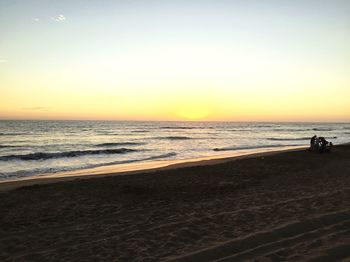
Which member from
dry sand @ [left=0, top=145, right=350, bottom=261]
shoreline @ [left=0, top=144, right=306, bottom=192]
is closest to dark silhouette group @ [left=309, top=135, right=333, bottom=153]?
shoreline @ [left=0, top=144, right=306, bottom=192]

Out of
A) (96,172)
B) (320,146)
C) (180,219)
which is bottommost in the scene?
(96,172)

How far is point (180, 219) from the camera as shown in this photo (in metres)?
7.57

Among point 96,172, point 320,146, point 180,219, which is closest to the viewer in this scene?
point 180,219

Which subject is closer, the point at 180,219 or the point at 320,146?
the point at 180,219

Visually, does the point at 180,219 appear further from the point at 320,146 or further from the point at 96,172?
the point at 320,146

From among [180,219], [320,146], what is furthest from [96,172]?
[320,146]

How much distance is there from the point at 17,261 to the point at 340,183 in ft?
33.4

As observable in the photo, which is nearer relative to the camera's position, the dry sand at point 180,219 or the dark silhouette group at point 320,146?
the dry sand at point 180,219

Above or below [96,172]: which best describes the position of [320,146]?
above

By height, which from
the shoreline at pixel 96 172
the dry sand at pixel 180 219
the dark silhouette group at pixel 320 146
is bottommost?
the shoreline at pixel 96 172

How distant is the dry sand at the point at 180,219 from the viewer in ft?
18.3

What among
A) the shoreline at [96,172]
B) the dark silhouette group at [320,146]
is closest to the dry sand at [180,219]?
the shoreline at [96,172]

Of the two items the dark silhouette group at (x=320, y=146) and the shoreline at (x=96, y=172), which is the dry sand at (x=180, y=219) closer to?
the shoreline at (x=96, y=172)

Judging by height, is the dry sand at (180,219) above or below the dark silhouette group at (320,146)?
below
